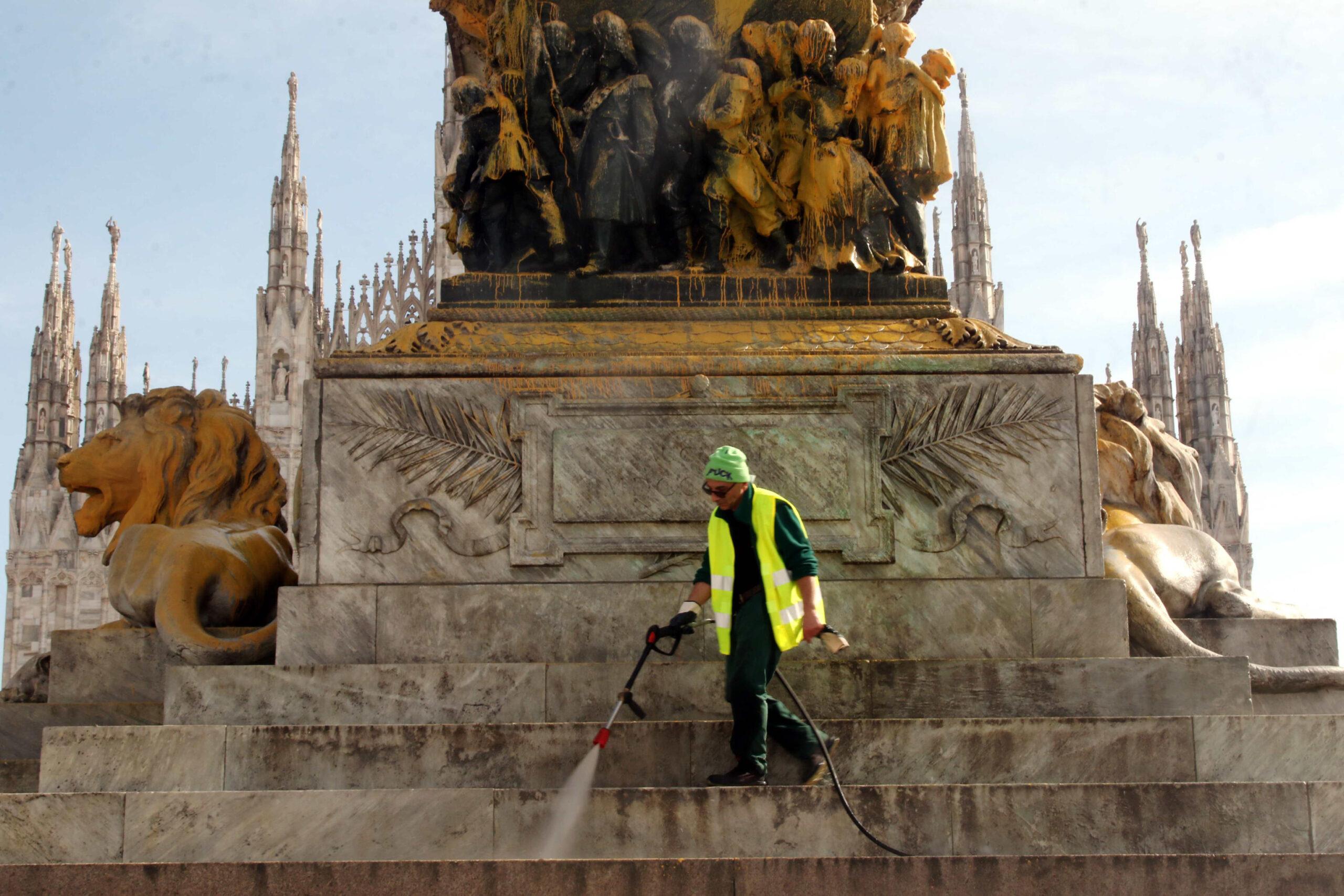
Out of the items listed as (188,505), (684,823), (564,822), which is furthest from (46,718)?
(684,823)

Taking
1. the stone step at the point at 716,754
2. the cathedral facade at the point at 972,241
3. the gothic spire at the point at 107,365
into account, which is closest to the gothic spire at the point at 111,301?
the gothic spire at the point at 107,365

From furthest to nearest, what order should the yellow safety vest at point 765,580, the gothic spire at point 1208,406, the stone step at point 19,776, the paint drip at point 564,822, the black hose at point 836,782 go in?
the gothic spire at point 1208,406, the stone step at point 19,776, the yellow safety vest at point 765,580, the paint drip at point 564,822, the black hose at point 836,782

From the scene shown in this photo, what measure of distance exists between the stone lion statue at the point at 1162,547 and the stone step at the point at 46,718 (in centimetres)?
464

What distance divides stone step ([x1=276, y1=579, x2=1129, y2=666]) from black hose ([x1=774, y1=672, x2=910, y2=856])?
1.16 meters

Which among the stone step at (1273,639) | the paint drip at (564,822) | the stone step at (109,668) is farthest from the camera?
the stone step at (109,668)

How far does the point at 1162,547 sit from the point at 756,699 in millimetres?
3141

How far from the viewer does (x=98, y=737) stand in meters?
6.47

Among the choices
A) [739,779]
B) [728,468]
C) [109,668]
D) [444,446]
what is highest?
[444,446]

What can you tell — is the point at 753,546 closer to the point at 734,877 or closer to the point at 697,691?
the point at 697,691

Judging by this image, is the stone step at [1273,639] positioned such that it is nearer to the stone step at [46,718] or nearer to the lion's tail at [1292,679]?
the lion's tail at [1292,679]

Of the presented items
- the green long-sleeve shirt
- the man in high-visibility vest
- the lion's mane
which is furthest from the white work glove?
the lion's mane

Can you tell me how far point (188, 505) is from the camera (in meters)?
8.66

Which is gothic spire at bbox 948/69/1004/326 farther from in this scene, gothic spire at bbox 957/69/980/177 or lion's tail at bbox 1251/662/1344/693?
lion's tail at bbox 1251/662/1344/693

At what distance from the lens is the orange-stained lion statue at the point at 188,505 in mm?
8102
